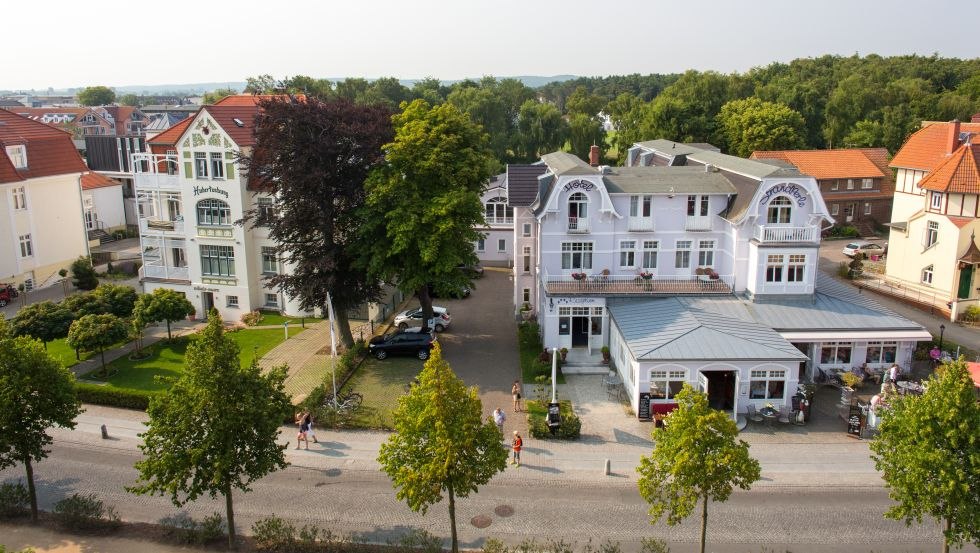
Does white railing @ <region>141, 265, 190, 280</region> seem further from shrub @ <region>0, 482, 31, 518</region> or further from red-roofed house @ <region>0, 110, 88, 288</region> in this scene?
Result: shrub @ <region>0, 482, 31, 518</region>

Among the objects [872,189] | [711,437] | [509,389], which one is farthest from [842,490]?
[872,189]

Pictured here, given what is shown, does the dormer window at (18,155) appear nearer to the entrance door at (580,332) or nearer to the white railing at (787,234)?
the entrance door at (580,332)

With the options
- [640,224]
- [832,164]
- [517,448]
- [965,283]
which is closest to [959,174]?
[965,283]

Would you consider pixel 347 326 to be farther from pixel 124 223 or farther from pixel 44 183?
pixel 124 223

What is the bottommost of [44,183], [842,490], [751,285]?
[842,490]

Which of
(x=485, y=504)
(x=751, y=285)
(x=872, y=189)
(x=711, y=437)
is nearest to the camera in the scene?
(x=711, y=437)

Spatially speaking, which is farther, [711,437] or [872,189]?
[872,189]

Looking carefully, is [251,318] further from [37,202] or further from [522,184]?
[37,202]

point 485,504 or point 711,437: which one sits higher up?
point 711,437
